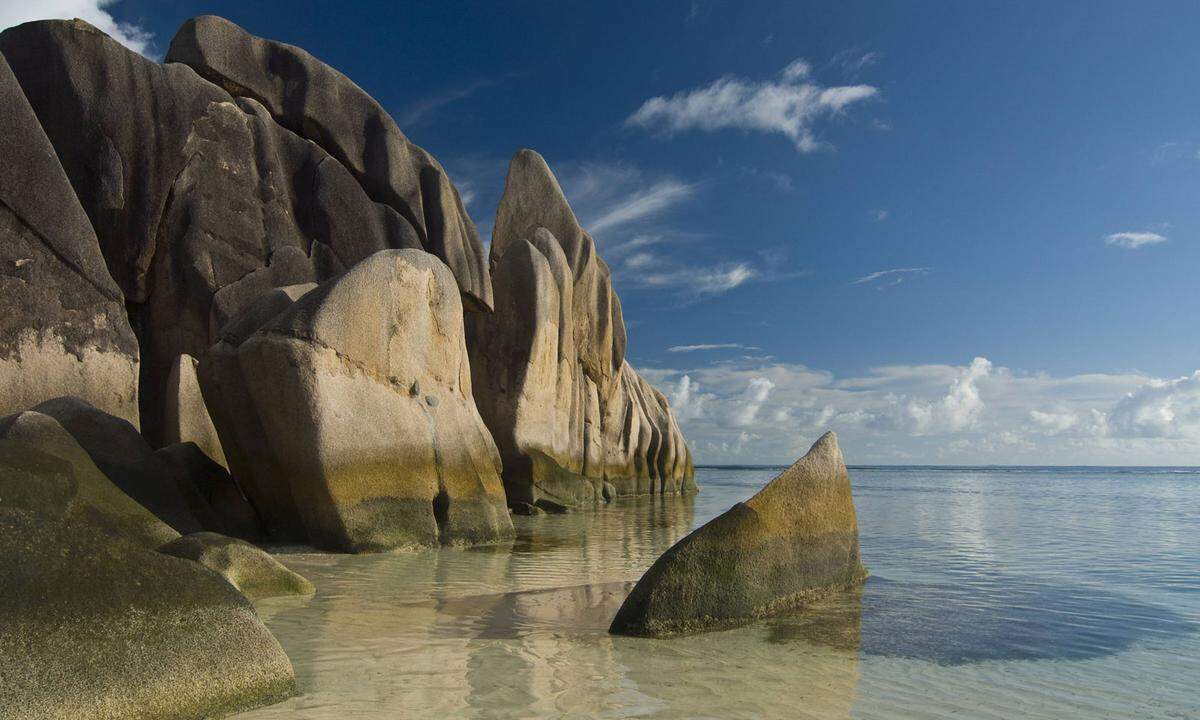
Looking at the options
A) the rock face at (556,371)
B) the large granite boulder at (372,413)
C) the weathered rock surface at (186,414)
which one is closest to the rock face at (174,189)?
the weathered rock surface at (186,414)

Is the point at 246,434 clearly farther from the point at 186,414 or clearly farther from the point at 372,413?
the point at 186,414

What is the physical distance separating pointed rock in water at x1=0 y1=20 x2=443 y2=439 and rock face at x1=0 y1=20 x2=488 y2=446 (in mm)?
19

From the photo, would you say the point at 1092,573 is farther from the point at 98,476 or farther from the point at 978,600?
the point at 98,476

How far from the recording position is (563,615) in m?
6.41

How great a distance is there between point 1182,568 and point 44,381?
14187 mm

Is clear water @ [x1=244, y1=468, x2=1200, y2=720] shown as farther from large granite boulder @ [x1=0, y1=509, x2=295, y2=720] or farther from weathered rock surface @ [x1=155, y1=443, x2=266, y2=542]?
weathered rock surface @ [x1=155, y1=443, x2=266, y2=542]

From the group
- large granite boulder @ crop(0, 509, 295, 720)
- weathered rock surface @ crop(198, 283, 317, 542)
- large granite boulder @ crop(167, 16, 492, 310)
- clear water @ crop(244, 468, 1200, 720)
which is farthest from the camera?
large granite boulder @ crop(167, 16, 492, 310)

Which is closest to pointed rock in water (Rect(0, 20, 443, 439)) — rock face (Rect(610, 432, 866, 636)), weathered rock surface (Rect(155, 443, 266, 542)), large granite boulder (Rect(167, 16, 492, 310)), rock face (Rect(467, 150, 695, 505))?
large granite boulder (Rect(167, 16, 492, 310))

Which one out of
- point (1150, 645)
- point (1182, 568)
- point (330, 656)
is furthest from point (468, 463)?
point (1182, 568)

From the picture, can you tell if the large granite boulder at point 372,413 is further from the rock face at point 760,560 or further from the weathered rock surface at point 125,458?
the rock face at point 760,560

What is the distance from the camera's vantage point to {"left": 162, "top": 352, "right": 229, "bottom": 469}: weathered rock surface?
11.8 meters

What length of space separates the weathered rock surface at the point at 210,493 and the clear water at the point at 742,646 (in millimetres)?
1907

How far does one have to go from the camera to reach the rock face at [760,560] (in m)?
5.77

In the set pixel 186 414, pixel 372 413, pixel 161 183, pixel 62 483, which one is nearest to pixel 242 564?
pixel 62 483
